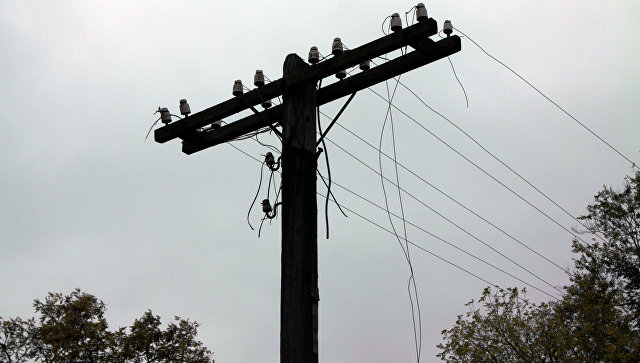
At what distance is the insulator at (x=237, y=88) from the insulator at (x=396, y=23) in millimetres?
2032

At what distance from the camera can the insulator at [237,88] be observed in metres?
8.95

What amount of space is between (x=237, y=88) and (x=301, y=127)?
130cm

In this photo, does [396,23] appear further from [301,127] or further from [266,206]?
[266,206]

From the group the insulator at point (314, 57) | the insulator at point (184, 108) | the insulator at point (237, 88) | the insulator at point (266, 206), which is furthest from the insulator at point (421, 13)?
the insulator at point (184, 108)

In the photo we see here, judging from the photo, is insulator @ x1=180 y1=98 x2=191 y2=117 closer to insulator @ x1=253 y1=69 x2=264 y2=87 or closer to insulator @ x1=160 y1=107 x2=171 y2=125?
insulator @ x1=160 y1=107 x2=171 y2=125

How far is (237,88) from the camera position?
8.95 meters

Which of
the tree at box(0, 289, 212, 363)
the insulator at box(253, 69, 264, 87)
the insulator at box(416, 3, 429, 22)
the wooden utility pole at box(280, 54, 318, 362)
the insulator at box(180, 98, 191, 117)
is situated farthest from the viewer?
the tree at box(0, 289, 212, 363)

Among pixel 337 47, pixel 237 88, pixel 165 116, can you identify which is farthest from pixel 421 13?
pixel 165 116

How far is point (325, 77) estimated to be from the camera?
27.2ft

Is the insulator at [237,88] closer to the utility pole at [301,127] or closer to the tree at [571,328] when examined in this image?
the utility pole at [301,127]

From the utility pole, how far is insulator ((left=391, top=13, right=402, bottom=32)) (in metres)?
0.01

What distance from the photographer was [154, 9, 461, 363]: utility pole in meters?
7.17

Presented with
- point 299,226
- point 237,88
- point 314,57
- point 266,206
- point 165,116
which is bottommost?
point 299,226

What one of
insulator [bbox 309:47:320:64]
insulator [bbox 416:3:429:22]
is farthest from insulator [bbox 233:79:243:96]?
insulator [bbox 416:3:429:22]
